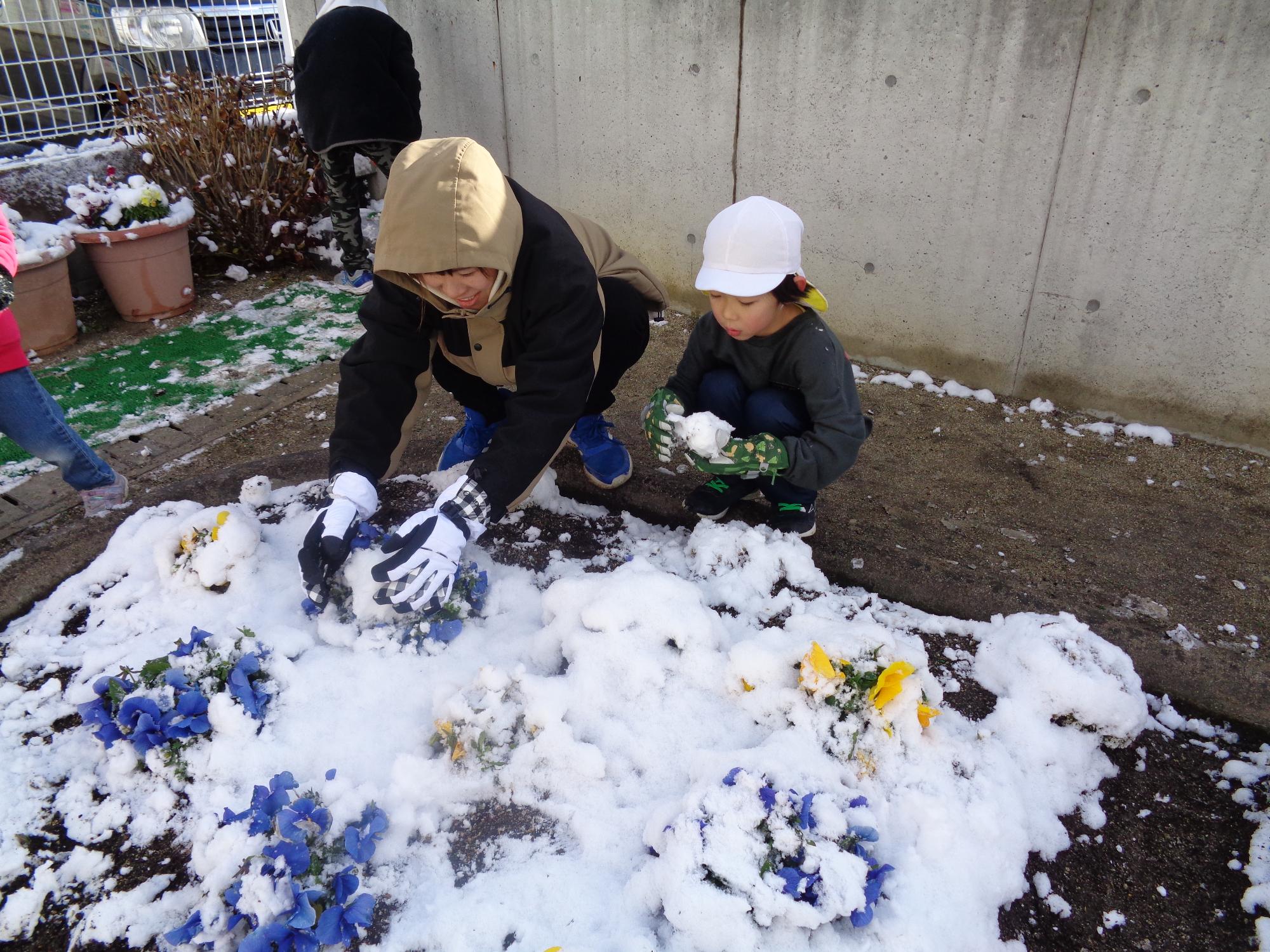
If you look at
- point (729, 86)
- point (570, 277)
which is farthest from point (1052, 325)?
point (570, 277)

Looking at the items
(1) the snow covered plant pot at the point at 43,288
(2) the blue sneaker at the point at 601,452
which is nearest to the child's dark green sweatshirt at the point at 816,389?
(2) the blue sneaker at the point at 601,452

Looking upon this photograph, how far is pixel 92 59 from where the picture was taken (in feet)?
14.3

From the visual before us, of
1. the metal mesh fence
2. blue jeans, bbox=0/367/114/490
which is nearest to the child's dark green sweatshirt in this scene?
blue jeans, bbox=0/367/114/490

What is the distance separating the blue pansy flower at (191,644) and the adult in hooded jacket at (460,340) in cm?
23

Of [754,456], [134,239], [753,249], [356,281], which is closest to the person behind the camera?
[753,249]

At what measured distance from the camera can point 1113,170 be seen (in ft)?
8.69

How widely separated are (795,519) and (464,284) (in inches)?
42.6

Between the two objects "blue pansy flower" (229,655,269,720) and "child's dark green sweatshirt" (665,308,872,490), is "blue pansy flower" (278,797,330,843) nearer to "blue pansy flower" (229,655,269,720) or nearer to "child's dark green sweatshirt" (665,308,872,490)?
"blue pansy flower" (229,655,269,720)

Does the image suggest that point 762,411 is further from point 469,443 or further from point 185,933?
point 185,933

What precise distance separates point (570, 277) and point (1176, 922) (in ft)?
5.47

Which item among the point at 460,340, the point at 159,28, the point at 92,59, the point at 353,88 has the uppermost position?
the point at 159,28

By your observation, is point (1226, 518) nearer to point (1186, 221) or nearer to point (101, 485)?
point (1186, 221)

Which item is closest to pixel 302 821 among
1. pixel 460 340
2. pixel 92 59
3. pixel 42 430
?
pixel 460 340

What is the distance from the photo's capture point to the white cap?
A: 1.87 meters
